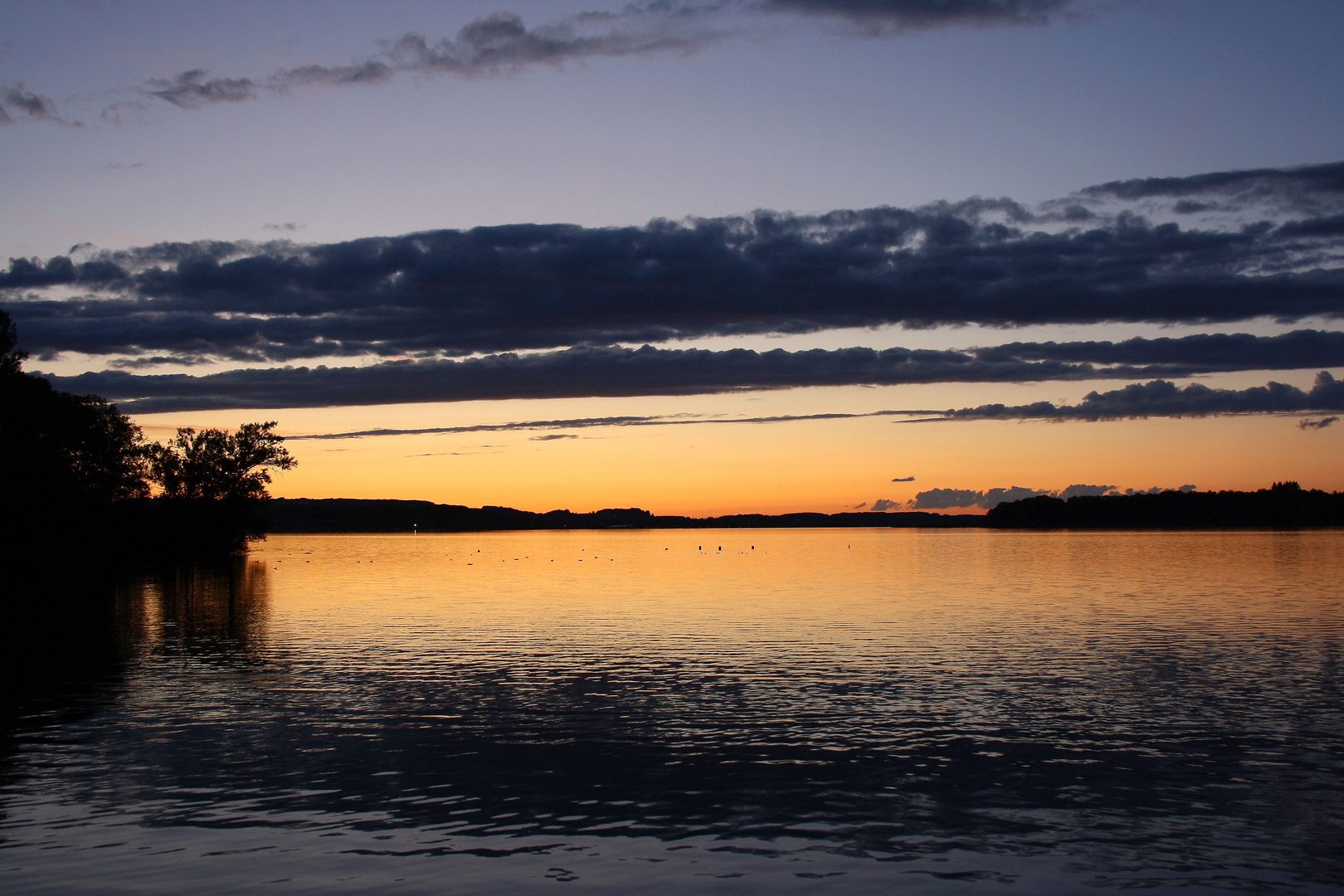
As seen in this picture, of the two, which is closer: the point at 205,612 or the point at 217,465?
the point at 205,612

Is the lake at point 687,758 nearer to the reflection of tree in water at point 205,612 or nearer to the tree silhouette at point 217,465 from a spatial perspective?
the reflection of tree in water at point 205,612

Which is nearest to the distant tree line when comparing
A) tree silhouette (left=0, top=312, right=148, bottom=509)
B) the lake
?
tree silhouette (left=0, top=312, right=148, bottom=509)

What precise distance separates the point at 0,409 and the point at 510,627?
41.7 metres

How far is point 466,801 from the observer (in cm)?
1867

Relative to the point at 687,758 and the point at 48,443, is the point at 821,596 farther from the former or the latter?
the point at 48,443

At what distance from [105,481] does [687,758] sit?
3505 inches

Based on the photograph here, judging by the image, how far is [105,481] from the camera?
3693 inches

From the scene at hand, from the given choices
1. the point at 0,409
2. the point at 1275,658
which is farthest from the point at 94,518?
the point at 1275,658

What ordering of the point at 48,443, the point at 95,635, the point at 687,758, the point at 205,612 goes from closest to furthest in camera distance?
1. the point at 687,758
2. the point at 95,635
3. the point at 205,612
4. the point at 48,443

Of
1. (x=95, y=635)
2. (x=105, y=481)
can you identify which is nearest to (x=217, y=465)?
(x=105, y=481)

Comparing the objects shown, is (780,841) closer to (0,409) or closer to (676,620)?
(676,620)

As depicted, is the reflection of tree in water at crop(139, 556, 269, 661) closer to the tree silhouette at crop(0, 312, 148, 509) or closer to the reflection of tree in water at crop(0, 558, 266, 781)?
the reflection of tree in water at crop(0, 558, 266, 781)

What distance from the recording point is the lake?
1526cm

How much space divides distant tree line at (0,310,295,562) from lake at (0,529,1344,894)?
31.5 m
